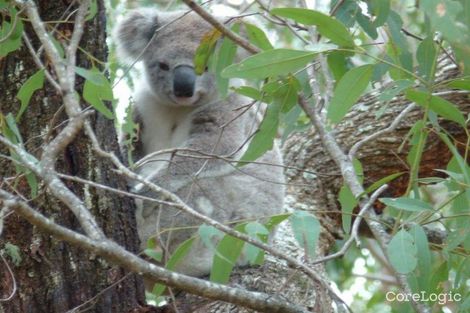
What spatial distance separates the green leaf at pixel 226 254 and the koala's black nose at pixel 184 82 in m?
1.73

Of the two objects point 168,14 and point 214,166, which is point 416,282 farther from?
point 168,14

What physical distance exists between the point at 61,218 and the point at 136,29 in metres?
1.80

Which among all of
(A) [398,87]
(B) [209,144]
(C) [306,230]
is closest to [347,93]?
(A) [398,87]

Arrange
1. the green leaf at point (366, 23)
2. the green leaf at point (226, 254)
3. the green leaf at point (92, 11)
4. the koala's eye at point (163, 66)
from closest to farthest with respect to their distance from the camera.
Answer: the green leaf at point (226, 254) → the green leaf at point (92, 11) → the green leaf at point (366, 23) → the koala's eye at point (163, 66)

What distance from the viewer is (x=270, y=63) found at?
177 centimetres

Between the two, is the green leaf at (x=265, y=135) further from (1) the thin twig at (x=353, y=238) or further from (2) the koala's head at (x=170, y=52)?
(2) the koala's head at (x=170, y=52)

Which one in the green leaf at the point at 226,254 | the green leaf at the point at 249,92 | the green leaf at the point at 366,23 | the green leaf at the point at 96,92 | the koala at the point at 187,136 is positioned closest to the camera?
the green leaf at the point at 96,92

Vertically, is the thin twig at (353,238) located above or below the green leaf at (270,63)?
below

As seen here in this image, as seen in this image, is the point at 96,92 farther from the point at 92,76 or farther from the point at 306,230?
the point at 306,230

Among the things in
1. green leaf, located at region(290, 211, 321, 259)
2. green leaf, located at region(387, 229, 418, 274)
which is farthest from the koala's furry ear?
green leaf, located at region(387, 229, 418, 274)

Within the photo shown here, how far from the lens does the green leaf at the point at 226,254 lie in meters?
1.94

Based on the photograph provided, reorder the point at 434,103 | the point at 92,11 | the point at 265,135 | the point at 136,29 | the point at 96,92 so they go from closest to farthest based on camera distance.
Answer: the point at 96,92 → the point at 434,103 → the point at 92,11 → the point at 265,135 → the point at 136,29

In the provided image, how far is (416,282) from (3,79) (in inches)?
51.1

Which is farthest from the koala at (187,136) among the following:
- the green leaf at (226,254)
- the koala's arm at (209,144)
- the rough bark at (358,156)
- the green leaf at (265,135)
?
the green leaf at (226,254)
